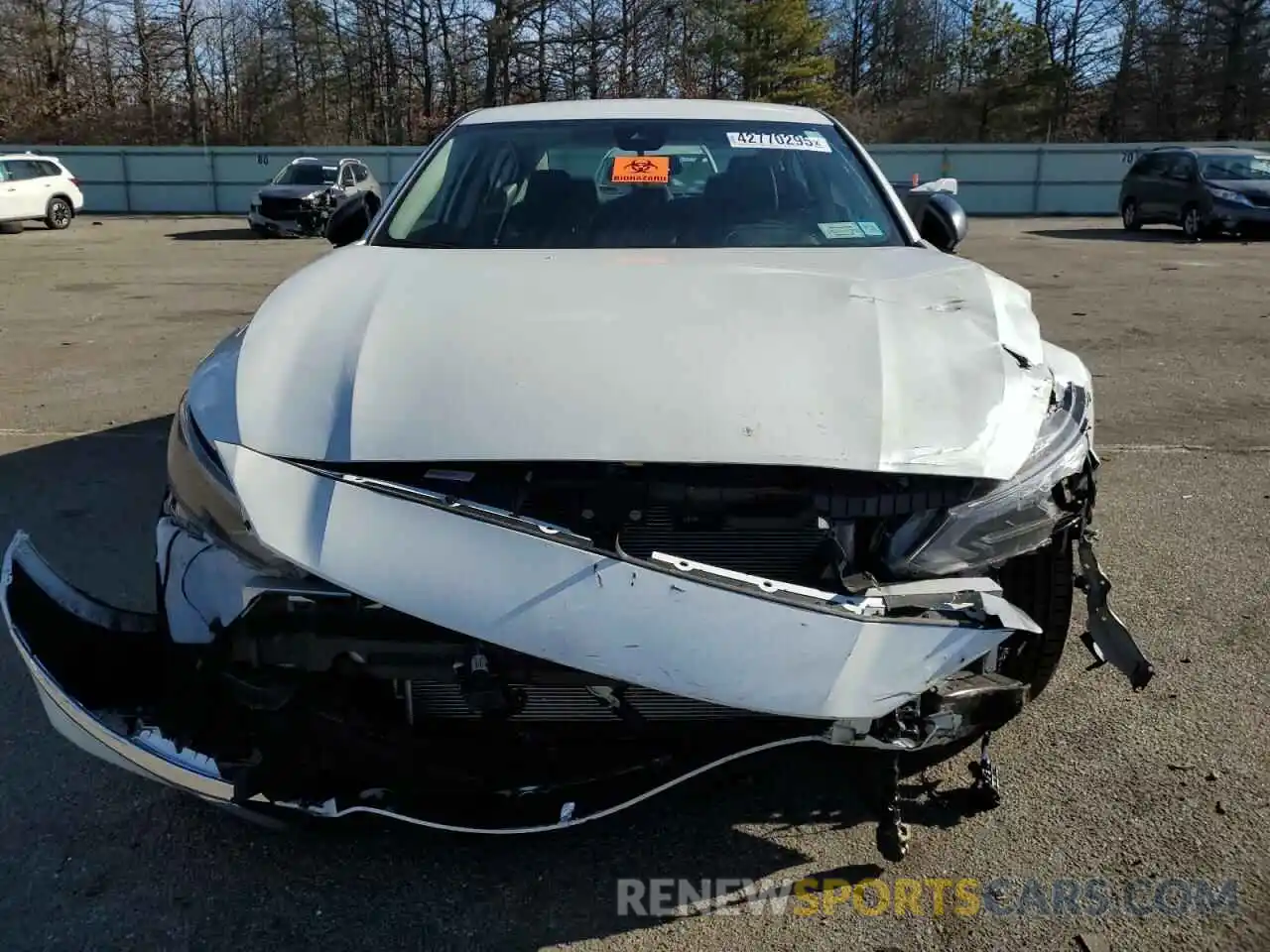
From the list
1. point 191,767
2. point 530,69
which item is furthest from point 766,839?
point 530,69

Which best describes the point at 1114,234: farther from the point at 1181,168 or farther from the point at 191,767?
the point at 191,767

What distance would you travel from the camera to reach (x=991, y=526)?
208cm


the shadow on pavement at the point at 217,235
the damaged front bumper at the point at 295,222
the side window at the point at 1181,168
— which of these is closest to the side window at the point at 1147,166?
the side window at the point at 1181,168

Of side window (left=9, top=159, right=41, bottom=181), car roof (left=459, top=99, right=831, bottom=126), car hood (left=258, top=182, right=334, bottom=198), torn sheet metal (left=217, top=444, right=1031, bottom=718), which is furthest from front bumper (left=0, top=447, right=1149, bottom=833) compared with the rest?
side window (left=9, top=159, right=41, bottom=181)

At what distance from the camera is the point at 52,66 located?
45.9 meters

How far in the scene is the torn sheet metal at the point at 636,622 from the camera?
70.1 inches

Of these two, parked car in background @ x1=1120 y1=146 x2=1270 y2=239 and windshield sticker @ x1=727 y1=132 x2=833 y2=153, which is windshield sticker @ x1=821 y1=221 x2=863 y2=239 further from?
parked car in background @ x1=1120 y1=146 x2=1270 y2=239

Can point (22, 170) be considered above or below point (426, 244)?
above

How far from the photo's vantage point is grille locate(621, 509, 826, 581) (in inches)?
82.1

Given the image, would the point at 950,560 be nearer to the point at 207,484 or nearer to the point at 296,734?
the point at 296,734

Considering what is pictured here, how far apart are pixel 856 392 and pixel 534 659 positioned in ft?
2.83

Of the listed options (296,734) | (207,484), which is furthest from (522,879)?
(207,484)

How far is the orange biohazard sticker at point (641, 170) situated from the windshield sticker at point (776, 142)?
0.95ft

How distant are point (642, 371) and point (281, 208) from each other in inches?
802
